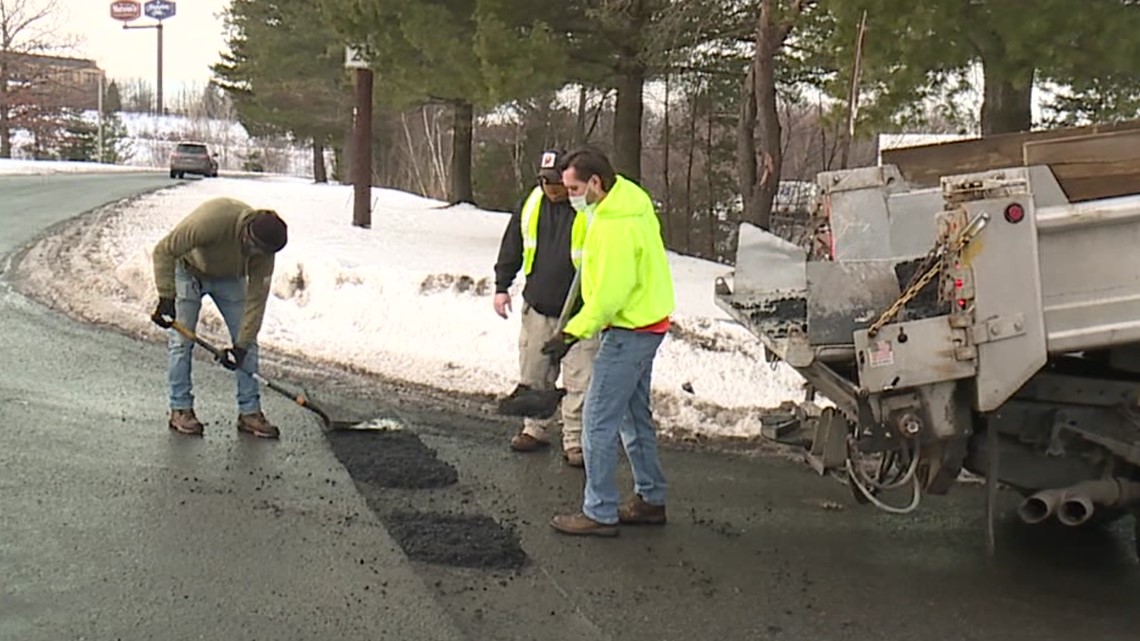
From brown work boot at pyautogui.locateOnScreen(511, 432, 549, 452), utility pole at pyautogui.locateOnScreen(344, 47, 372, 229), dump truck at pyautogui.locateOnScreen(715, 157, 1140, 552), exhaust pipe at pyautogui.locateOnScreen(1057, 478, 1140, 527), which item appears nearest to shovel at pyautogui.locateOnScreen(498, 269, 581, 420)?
brown work boot at pyautogui.locateOnScreen(511, 432, 549, 452)

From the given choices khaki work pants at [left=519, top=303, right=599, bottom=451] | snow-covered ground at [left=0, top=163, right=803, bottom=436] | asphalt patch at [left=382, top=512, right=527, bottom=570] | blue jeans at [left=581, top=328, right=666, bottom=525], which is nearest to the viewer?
asphalt patch at [left=382, top=512, right=527, bottom=570]

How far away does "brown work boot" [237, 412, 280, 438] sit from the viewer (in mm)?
6508

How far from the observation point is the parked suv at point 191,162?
40875 mm

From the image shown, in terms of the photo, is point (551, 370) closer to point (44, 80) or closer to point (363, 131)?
point (363, 131)

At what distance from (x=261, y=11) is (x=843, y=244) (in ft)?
114

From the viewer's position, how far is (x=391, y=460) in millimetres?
6137

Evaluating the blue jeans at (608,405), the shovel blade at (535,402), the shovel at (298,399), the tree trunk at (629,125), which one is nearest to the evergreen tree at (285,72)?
the tree trunk at (629,125)

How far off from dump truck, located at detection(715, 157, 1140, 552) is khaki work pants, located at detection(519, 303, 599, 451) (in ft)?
4.35

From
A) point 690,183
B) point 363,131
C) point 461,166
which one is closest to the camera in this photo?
point 363,131

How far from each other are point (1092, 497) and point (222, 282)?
4.66 meters

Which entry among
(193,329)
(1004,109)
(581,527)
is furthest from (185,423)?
(1004,109)

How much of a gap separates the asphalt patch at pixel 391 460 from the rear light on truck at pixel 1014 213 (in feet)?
9.77

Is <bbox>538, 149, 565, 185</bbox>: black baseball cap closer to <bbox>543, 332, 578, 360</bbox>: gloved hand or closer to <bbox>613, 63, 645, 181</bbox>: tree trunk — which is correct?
<bbox>543, 332, 578, 360</bbox>: gloved hand

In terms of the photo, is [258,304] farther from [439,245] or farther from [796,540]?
[439,245]
